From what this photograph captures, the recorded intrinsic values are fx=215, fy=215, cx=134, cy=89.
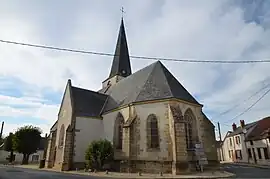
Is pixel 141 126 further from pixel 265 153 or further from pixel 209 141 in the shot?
pixel 265 153

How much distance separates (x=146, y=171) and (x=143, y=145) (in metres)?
2.01

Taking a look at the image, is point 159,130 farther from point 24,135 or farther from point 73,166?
point 24,135

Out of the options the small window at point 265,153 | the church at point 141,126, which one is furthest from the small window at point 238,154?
the church at point 141,126

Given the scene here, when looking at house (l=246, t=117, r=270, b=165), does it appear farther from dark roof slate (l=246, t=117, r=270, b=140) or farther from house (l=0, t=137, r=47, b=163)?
house (l=0, t=137, r=47, b=163)

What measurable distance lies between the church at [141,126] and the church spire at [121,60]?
23.6ft

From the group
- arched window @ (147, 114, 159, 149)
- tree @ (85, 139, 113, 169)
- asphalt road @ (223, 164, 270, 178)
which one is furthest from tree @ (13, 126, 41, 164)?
asphalt road @ (223, 164, 270, 178)

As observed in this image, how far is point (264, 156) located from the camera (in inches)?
1139

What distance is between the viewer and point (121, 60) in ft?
109

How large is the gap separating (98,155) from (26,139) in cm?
2140

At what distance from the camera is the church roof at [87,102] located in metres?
22.5

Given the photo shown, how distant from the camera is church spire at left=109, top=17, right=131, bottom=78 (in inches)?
1269

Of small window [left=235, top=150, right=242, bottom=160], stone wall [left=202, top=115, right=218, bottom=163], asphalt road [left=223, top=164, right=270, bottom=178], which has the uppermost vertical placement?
stone wall [left=202, top=115, right=218, bottom=163]

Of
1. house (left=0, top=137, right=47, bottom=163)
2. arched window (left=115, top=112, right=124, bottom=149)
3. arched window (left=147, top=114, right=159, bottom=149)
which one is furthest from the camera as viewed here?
house (left=0, top=137, right=47, bottom=163)

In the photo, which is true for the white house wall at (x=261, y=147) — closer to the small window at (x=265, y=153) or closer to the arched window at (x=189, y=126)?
the small window at (x=265, y=153)
